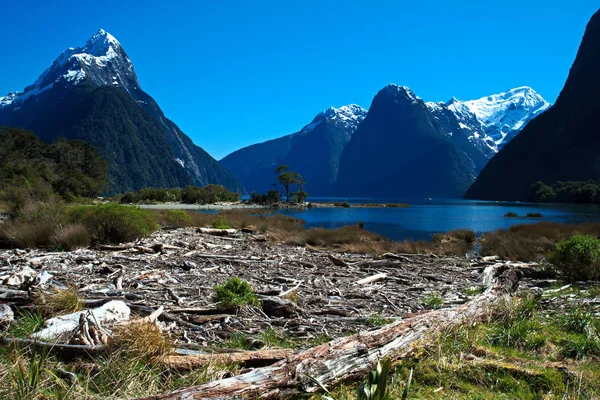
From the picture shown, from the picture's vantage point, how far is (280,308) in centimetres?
545

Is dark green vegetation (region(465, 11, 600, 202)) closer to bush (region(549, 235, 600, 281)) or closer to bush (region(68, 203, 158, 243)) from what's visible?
bush (region(549, 235, 600, 281))

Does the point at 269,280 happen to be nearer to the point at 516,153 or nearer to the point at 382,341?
the point at 382,341

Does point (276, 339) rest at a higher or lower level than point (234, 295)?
lower

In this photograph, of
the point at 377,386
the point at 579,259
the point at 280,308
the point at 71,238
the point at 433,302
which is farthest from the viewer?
the point at 71,238

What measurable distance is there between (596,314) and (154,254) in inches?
389

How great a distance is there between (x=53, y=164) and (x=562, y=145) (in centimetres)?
15835

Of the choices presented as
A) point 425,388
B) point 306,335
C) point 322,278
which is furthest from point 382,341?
point 322,278

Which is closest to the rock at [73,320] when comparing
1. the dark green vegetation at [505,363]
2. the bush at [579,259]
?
the dark green vegetation at [505,363]

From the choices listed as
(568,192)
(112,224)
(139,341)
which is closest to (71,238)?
(112,224)

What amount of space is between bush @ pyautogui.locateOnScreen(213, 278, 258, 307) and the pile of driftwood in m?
0.13

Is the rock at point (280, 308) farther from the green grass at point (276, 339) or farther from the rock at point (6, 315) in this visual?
the rock at point (6, 315)

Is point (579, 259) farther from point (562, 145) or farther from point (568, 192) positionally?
point (562, 145)

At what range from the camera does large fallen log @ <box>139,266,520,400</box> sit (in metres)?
2.59

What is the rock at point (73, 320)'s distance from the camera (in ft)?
12.1
